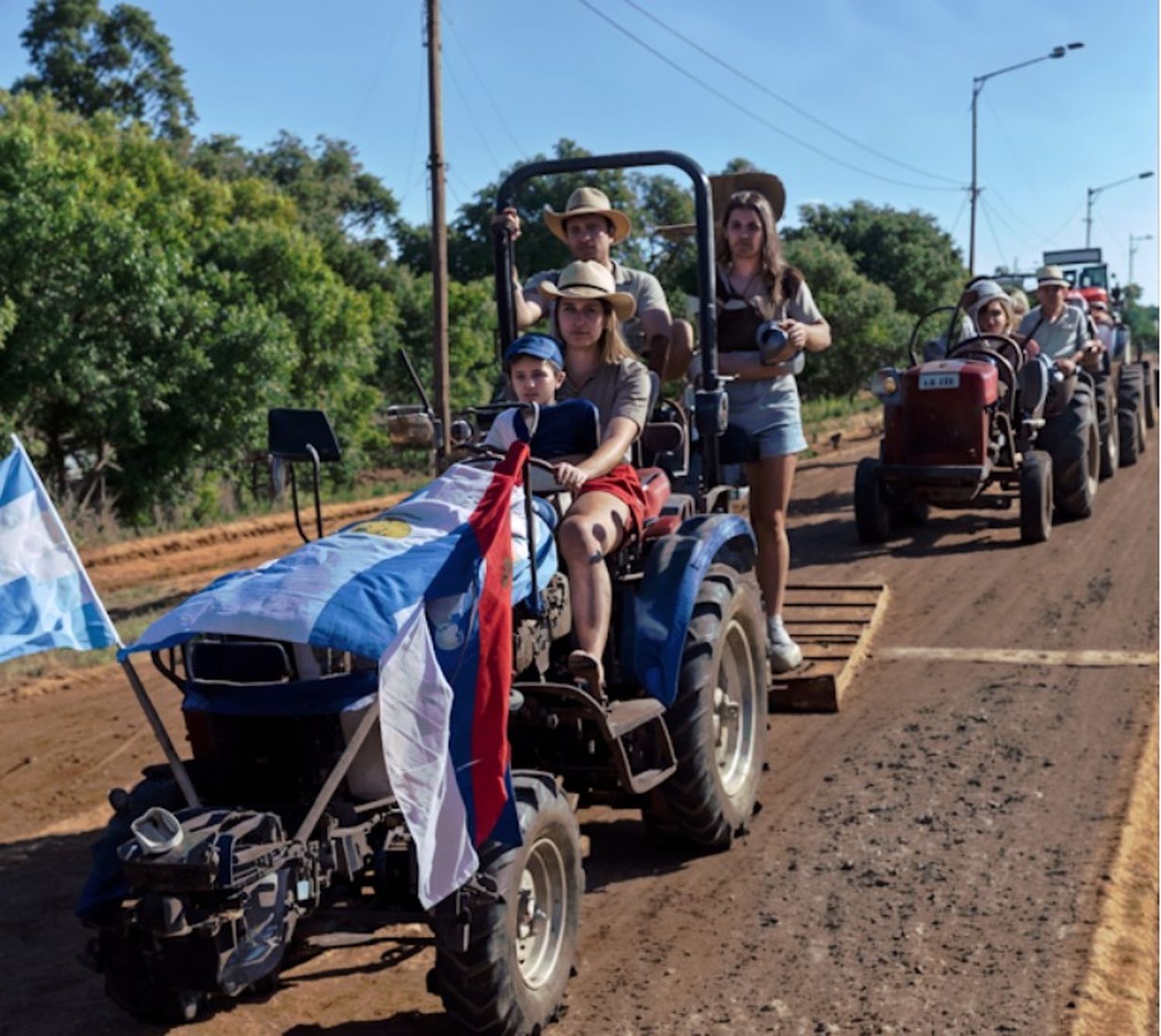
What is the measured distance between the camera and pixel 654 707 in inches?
204

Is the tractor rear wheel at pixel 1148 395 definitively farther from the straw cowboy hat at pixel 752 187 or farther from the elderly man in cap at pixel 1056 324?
the straw cowboy hat at pixel 752 187

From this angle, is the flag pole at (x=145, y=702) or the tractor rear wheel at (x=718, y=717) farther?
the tractor rear wheel at (x=718, y=717)

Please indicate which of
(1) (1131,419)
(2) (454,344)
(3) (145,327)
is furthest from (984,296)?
(2) (454,344)

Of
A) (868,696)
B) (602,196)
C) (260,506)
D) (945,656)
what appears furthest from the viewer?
(260,506)

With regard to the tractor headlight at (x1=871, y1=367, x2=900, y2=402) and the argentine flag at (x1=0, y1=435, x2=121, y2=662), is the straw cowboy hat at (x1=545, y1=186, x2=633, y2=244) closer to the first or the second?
the argentine flag at (x1=0, y1=435, x2=121, y2=662)

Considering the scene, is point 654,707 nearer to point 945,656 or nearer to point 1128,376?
point 945,656

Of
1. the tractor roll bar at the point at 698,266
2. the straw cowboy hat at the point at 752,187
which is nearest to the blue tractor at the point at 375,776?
the tractor roll bar at the point at 698,266

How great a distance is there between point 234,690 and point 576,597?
1281mm

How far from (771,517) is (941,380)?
4.87 m

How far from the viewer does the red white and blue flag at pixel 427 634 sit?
3.81 metres

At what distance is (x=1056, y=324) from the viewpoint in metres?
13.6

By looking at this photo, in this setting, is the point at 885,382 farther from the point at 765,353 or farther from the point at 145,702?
the point at 145,702

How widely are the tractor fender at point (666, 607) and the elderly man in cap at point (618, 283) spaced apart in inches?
44.6

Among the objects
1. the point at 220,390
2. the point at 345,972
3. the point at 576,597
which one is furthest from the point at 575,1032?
the point at 220,390
